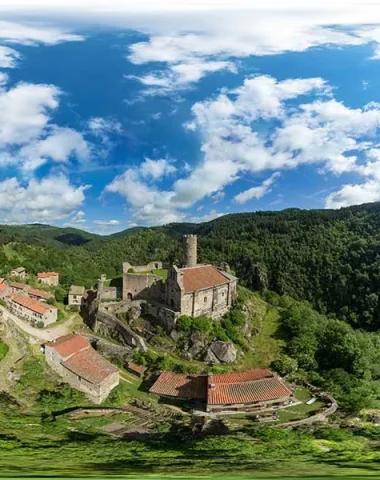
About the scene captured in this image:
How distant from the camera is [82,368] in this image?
3459 cm

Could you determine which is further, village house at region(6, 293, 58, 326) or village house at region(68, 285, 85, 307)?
village house at region(68, 285, 85, 307)

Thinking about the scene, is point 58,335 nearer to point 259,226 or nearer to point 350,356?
point 350,356

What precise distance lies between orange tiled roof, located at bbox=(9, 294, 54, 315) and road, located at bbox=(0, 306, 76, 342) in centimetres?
148

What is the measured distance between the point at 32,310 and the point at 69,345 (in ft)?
32.8

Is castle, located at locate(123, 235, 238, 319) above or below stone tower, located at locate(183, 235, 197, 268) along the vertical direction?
below

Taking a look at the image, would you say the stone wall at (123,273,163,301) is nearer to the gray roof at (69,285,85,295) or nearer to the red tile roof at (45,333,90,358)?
the gray roof at (69,285,85,295)

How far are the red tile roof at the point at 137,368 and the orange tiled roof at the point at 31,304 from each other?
1090 cm

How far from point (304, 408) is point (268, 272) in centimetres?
6067

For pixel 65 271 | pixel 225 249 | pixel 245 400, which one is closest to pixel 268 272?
pixel 225 249

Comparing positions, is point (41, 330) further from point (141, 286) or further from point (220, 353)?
point (220, 353)

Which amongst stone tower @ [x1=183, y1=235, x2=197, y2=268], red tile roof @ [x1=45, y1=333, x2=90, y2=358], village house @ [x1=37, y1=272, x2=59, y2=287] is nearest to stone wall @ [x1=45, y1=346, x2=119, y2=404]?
red tile roof @ [x1=45, y1=333, x2=90, y2=358]

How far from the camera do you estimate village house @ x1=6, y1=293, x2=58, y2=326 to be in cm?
4474

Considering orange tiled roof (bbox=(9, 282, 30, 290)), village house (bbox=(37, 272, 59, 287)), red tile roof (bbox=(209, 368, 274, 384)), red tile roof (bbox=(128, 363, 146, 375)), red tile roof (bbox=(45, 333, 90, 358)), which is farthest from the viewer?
village house (bbox=(37, 272, 59, 287))

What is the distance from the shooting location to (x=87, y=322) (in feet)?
152
